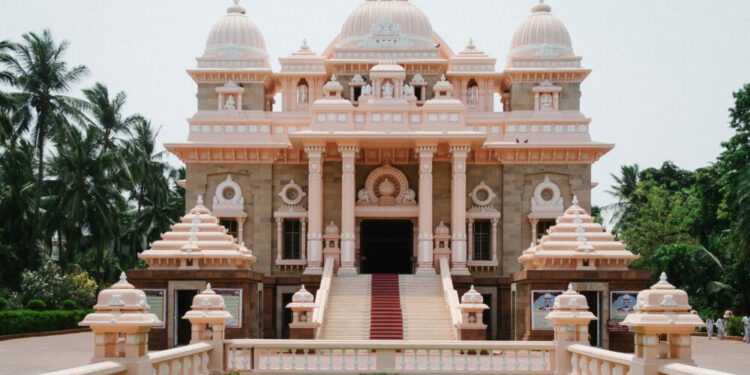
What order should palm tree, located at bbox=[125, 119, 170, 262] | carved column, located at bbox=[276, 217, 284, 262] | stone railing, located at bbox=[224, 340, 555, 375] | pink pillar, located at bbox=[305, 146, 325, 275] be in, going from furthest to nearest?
palm tree, located at bbox=[125, 119, 170, 262], carved column, located at bbox=[276, 217, 284, 262], pink pillar, located at bbox=[305, 146, 325, 275], stone railing, located at bbox=[224, 340, 555, 375]

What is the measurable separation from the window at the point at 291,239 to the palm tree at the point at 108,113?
21.3 m

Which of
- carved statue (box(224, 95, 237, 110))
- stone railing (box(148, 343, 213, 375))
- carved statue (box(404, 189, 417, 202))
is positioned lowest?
stone railing (box(148, 343, 213, 375))

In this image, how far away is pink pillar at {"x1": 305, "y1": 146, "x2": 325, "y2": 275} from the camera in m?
37.3

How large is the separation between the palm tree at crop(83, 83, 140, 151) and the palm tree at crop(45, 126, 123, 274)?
5.13m

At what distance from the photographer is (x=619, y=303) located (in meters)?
31.1

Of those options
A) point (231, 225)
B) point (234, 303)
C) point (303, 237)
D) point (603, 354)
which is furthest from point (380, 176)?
point (603, 354)

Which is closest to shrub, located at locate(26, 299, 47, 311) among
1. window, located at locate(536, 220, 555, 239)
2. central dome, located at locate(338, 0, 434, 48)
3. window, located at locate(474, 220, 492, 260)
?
central dome, located at locate(338, 0, 434, 48)

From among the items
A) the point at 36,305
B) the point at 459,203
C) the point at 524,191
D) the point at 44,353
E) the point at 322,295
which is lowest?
the point at 44,353

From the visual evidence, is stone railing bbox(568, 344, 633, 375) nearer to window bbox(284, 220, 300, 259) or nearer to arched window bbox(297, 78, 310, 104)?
window bbox(284, 220, 300, 259)

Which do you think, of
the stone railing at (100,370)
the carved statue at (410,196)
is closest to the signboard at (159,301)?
the carved statue at (410,196)

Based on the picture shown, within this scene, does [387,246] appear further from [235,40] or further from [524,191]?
[235,40]

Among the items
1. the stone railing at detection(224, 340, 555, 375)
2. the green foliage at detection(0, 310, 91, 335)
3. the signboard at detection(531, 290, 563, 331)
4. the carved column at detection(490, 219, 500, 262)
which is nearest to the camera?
the stone railing at detection(224, 340, 555, 375)

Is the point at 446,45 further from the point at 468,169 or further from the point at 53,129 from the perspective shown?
the point at 53,129

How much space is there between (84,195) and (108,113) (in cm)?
1035
